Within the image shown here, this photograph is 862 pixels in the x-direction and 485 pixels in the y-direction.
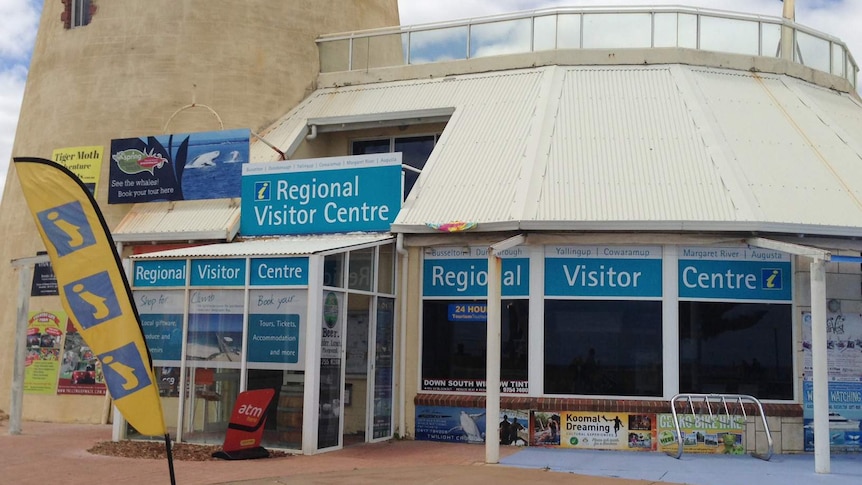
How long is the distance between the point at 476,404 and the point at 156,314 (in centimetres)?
523

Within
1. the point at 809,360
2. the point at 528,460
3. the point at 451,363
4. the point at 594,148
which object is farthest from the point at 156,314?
the point at 809,360

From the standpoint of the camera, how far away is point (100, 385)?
18219 millimetres

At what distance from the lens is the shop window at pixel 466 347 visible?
14.8 metres

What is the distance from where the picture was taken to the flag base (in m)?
13.0

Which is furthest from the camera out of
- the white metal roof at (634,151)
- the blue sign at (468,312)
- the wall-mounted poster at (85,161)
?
the wall-mounted poster at (85,161)

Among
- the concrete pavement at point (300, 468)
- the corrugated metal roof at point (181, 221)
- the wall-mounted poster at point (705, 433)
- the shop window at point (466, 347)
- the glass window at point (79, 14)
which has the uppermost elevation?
the glass window at point (79, 14)

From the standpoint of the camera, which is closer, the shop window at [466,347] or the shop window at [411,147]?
the shop window at [466,347]

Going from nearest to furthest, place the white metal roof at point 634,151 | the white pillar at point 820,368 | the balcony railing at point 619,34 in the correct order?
the white pillar at point 820,368 < the white metal roof at point 634,151 < the balcony railing at point 619,34

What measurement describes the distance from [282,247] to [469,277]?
3.04 m

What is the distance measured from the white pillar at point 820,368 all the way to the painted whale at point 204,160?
11137 mm

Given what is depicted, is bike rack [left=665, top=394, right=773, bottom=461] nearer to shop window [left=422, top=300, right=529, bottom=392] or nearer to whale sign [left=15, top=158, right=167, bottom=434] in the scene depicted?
shop window [left=422, top=300, right=529, bottom=392]

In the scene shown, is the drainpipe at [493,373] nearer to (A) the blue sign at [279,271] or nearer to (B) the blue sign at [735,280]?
(A) the blue sign at [279,271]

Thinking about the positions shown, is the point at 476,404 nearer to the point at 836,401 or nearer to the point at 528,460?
the point at 528,460

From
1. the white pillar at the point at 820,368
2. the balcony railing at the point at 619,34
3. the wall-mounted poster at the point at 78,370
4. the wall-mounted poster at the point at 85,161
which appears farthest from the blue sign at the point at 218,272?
the white pillar at the point at 820,368
